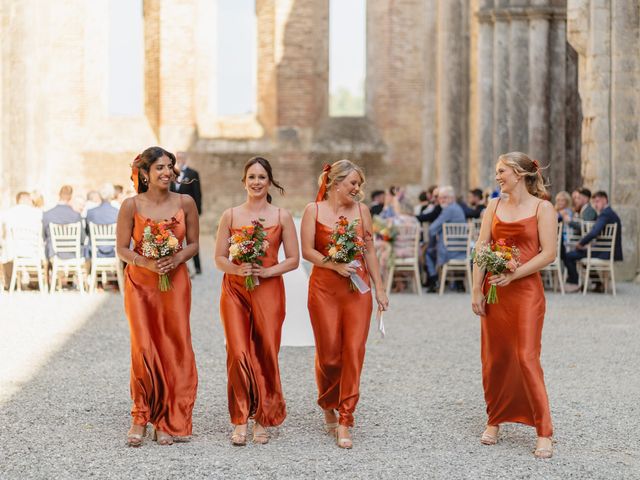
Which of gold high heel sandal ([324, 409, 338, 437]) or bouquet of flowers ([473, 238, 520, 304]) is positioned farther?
gold high heel sandal ([324, 409, 338, 437])

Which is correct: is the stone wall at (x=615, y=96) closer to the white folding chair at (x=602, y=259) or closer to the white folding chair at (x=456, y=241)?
the white folding chair at (x=602, y=259)

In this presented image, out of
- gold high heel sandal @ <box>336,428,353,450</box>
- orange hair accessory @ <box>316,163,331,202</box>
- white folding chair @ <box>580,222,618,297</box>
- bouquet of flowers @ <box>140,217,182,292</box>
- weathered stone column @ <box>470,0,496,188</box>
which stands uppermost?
weathered stone column @ <box>470,0,496,188</box>

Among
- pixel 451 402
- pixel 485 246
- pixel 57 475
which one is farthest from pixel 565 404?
pixel 57 475

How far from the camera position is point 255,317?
607 centimetres

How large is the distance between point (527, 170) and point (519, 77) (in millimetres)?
13389

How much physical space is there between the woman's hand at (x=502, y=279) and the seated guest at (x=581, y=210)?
8931mm

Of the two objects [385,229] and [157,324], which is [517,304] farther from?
[385,229]

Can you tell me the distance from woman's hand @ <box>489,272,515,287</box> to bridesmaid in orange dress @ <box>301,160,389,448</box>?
60cm

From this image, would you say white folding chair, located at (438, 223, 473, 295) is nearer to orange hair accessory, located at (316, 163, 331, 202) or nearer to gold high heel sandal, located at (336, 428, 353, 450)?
orange hair accessory, located at (316, 163, 331, 202)

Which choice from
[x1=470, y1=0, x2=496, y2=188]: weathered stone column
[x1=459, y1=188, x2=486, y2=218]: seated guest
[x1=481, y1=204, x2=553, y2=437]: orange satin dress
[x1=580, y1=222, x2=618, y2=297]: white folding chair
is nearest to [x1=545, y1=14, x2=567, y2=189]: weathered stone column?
[x1=470, y1=0, x2=496, y2=188]: weathered stone column

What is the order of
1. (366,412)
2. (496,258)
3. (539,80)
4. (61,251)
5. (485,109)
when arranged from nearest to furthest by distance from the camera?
(496,258), (366,412), (61,251), (539,80), (485,109)

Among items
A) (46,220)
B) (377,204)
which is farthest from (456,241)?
(46,220)

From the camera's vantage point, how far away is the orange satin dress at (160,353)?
19.7ft

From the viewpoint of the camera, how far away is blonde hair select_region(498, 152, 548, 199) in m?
5.99
